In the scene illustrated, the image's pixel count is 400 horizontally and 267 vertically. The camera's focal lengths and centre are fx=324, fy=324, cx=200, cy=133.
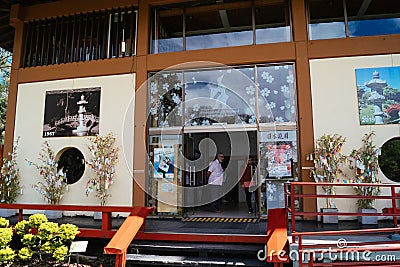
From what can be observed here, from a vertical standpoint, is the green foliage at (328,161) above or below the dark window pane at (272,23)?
below

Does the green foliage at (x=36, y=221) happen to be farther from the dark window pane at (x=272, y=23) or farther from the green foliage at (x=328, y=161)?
the dark window pane at (x=272, y=23)

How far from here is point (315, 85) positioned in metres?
6.99

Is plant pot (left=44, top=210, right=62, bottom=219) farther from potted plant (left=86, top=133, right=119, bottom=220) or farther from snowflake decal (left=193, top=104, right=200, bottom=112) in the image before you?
snowflake decal (left=193, top=104, right=200, bottom=112)

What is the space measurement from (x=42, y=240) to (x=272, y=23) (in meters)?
6.42

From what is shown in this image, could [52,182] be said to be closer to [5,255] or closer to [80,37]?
[5,255]

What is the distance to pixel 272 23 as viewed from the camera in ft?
24.6

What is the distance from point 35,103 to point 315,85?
22.8ft

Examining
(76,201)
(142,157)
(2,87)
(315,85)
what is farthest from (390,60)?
(2,87)

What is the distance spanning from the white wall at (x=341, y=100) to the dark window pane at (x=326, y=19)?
63 cm

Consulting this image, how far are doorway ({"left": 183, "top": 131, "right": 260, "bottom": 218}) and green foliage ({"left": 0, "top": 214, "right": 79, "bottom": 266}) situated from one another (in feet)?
9.30

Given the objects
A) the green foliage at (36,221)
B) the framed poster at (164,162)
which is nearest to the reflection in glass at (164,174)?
the framed poster at (164,162)

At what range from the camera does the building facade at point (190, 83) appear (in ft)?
22.6

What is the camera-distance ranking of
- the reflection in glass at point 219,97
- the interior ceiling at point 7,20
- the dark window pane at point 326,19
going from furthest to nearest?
1. the interior ceiling at point 7,20
2. the reflection in glass at point 219,97
3. the dark window pane at point 326,19

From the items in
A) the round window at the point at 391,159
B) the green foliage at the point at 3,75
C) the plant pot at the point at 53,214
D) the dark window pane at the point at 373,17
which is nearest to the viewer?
the round window at the point at 391,159
